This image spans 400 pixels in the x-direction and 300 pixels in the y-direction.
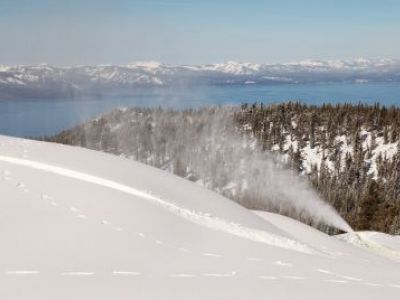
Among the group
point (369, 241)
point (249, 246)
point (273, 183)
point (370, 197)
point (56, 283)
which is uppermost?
point (56, 283)

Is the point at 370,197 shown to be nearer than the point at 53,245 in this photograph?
No

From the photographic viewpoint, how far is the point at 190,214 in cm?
1948

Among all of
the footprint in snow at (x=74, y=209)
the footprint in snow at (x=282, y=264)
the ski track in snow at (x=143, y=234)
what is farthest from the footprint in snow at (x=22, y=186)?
the footprint in snow at (x=282, y=264)

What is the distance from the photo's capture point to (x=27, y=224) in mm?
14023

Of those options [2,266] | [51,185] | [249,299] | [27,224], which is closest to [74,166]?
[51,185]

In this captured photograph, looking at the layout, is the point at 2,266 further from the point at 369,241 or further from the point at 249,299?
the point at 369,241

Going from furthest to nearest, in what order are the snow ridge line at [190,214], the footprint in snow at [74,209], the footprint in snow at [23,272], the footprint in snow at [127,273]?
the snow ridge line at [190,214]
the footprint in snow at [74,209]
the footprint in snow at [127,273]
the footprint in snow at [23,272]

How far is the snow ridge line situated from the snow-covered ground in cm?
→ 6

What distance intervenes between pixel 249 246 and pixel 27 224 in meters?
7.56

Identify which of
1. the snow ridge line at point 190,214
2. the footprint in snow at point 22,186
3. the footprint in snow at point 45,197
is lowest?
the snow ridge line at point 190,214

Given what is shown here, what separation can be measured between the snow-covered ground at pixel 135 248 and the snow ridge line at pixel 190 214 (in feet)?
0.18

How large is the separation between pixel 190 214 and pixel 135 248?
5775 mm

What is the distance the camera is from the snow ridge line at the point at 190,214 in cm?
1892

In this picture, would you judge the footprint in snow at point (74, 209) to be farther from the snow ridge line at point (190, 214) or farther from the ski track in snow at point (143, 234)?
the snow ridge line at point (190, 214)
